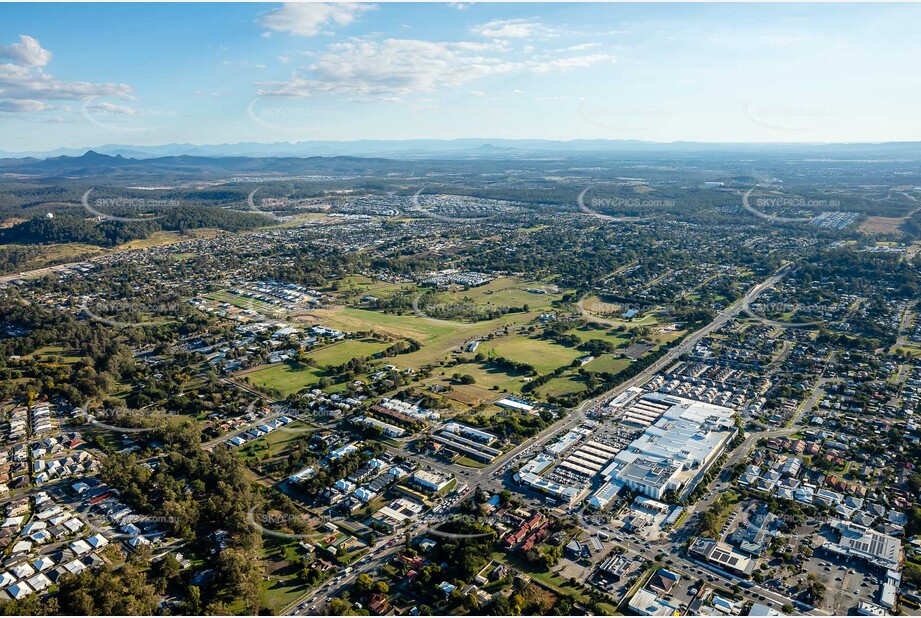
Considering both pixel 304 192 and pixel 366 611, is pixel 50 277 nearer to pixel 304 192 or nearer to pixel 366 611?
pixel 366 611

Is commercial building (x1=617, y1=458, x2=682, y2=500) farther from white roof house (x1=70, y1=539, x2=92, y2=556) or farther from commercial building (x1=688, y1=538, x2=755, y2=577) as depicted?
white roof house (x1=70, y1=539, x2=92, y2=556)

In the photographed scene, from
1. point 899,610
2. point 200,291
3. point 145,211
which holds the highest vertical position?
point 145,211

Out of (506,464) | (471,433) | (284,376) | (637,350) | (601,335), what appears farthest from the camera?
(601,335)

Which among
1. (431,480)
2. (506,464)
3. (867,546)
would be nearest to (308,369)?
(431,480)

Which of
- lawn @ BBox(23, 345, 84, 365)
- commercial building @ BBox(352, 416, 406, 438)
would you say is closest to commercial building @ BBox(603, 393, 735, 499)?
commercial building @ BBox(352, 416, 406, 438)

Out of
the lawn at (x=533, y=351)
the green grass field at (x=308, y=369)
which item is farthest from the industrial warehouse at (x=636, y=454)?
the green grass field at (x=308, y=369)

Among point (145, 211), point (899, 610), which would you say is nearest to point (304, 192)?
point (145, 211)

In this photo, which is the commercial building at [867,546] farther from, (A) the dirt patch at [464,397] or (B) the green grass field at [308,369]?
(B) the green grass field at [308,369]

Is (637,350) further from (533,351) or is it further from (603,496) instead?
(603,496)
